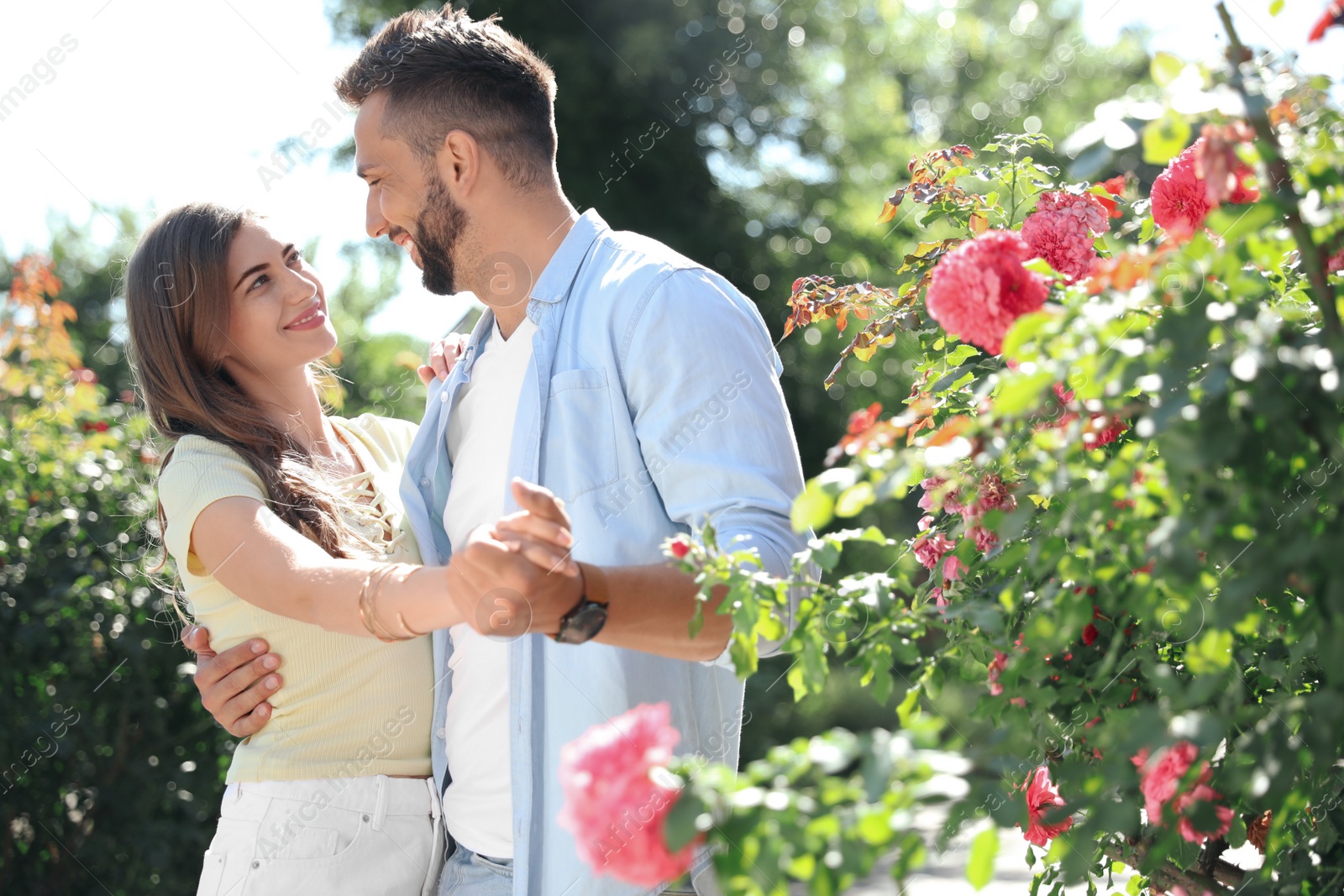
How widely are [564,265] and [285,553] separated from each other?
28.1 inches

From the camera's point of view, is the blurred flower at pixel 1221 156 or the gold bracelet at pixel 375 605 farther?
the gold bracelet at pixel 375 605

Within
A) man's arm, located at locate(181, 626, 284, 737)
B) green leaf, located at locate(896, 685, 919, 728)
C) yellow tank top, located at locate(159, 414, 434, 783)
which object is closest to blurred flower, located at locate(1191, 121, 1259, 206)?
green leaf, located at locate(896, 685, 919, 728)

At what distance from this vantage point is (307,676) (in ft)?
6.87

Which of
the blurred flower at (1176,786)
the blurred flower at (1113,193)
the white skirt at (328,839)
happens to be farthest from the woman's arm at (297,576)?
the blurred flower at (1113,193)

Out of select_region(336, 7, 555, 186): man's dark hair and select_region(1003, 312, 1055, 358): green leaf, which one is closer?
select_region(1003, 312, 1055, 358): green leaf

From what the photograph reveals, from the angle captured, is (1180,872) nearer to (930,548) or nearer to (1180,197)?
(930,548)

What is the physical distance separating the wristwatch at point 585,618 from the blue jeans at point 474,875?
0.72 m

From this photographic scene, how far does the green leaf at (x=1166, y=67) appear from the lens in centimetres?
97

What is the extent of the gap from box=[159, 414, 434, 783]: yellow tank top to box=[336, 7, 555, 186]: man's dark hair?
2.48ft

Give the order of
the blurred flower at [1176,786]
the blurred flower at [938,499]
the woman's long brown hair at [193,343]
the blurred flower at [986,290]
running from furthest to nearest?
the woman's long brown hair at [193,343] → the blurred flower at [938,499] → the blurred flower at [986,290] → the blurred flower at [1176,786]

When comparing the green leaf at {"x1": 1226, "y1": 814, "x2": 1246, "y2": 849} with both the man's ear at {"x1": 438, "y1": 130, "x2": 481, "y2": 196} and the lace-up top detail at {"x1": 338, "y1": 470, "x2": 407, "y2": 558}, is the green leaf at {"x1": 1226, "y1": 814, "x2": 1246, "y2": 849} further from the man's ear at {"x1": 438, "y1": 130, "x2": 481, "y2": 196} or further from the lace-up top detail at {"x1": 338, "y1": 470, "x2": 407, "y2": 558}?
the man's ear at {"x1": 438, "y1": 130, "x2": 481, "y2": 196}

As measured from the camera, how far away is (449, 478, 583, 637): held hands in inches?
49.9

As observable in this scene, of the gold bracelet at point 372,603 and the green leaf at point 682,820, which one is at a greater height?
the green leaf at point 682,820

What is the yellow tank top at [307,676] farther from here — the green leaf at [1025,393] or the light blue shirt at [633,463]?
the green leaf at [1025,393]
